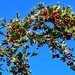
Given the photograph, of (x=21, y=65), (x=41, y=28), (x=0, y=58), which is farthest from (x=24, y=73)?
(x=41, y=28)

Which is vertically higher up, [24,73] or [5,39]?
[5,39]

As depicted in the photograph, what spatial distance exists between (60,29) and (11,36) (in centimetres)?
199

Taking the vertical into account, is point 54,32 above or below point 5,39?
above

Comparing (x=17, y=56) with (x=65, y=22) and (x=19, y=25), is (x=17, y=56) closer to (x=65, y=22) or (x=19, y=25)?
(x=19, y=25)

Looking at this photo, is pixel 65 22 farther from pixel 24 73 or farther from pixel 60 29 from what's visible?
pixel 24 73

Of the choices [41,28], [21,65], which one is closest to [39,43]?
[41,28]

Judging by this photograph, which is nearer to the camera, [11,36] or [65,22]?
[11,36]

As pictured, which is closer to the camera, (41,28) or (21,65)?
(21,65)

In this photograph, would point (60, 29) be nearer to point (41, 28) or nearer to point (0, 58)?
point (41, 28)

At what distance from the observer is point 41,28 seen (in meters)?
12.3

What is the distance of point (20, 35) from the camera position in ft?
36.1

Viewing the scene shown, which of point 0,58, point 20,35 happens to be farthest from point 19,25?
point 0,58

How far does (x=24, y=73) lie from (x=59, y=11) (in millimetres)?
2613

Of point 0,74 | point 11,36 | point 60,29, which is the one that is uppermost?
point 60,29
